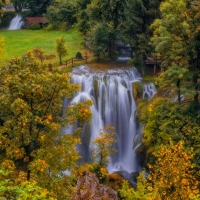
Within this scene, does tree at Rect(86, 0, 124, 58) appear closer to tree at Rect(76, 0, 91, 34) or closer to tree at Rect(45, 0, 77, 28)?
tree at Rect(76, 0, 91, 34)

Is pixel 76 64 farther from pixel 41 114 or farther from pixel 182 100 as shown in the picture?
pixel 41 114

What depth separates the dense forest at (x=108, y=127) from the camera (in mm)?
12242

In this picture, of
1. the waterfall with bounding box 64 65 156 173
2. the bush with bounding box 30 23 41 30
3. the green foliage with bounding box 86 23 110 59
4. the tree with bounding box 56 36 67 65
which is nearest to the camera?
the waterfall with bounding box 64 65 156 173

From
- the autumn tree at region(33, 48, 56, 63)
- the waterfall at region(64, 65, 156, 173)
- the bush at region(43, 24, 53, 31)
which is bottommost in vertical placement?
the waterfall at region(64, 65, 156, 173)

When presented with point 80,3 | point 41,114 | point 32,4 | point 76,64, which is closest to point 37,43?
point 80,3

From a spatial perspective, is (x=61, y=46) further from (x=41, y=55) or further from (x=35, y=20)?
(x=35, y=20)

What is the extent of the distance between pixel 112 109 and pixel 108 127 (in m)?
6.90

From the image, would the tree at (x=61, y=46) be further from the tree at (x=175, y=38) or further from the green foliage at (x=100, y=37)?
the tree at (x=175, y=38)

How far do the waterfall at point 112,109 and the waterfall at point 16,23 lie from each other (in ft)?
117

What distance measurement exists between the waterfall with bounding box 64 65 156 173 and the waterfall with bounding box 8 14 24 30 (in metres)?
35.5

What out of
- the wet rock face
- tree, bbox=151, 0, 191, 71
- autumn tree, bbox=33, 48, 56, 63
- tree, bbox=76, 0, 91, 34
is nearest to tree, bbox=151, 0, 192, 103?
tree, bbox=151, 0, 191, 71

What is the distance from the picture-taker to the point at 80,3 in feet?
145

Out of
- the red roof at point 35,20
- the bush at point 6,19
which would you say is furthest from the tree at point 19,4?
the red roof at point 35,20

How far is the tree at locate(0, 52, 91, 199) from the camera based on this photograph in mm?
11922
